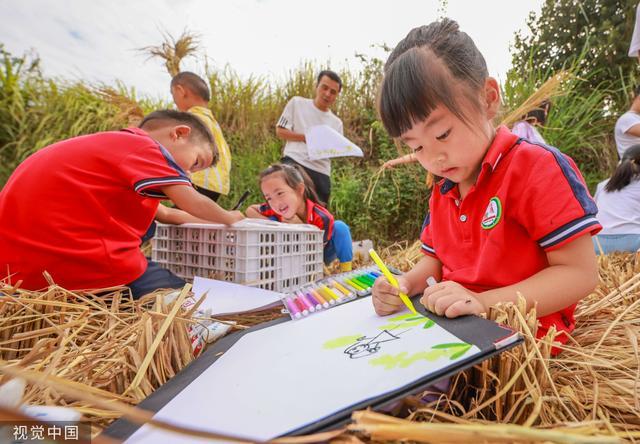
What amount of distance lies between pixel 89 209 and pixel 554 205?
115 cm

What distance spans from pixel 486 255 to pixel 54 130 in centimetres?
436

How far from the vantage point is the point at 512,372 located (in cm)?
41

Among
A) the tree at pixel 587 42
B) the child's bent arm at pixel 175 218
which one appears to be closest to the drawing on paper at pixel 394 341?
the child's bent arm at pixel 175 218

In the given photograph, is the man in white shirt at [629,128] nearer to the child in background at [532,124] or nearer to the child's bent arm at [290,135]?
the child in background at [532,124]

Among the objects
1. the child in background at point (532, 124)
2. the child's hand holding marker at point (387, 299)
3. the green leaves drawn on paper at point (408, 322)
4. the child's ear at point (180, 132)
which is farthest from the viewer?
the child in background at point (532, 124)

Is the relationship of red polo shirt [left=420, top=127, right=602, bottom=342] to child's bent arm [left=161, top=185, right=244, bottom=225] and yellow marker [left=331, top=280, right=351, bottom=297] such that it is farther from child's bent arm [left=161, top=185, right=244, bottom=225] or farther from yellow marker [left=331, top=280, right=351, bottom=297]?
child's bent arm [left=161, top=185, right=244, bottom=225]

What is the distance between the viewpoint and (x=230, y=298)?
0.92 m

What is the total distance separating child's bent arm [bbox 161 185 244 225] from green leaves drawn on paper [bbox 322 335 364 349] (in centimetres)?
76

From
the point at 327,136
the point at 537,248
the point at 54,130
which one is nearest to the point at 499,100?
the point at 537,248

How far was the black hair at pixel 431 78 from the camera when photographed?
24.9 inches

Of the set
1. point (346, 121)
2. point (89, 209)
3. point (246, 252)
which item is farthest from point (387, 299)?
point (346, 121)

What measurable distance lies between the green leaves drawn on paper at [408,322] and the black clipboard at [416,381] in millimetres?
11

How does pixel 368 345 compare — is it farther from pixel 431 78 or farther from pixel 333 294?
pixel 431 78

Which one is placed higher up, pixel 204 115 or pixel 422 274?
pixel 204 115
